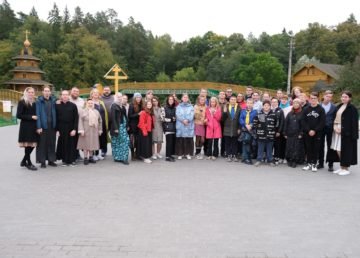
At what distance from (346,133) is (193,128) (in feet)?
13.2

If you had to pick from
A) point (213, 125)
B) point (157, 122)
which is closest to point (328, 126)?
point (213, 125)

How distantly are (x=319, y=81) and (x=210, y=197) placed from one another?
51628 millimetres

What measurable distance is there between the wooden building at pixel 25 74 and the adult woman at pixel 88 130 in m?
40.8

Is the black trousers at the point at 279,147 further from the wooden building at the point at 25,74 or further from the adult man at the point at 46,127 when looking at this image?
the wooden building at the point at 25,74

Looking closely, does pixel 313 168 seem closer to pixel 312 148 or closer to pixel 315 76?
pixel 312 148

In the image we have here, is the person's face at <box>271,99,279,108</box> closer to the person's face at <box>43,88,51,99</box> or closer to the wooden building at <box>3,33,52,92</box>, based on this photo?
the person's face at <box>43,88,51,99</box>

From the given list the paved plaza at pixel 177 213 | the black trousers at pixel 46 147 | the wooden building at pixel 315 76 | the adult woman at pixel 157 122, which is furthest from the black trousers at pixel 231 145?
the wooden building at pixel 315 76

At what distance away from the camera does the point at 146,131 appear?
387 inches

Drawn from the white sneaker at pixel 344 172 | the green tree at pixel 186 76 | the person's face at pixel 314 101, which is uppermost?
the green tree at pixel 186 76

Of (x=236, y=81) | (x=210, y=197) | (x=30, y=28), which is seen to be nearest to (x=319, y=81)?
(x=236, y=81)

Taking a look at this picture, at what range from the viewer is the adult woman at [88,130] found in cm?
937

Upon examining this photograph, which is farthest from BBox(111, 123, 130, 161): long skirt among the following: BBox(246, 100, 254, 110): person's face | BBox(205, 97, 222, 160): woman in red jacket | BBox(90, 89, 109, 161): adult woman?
BBox(246, 100, 254, 110): person's face

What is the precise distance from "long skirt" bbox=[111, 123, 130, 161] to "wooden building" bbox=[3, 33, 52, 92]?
41.0 meters

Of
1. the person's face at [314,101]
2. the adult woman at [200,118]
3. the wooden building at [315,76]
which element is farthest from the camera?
the wooden building at [315,76]
